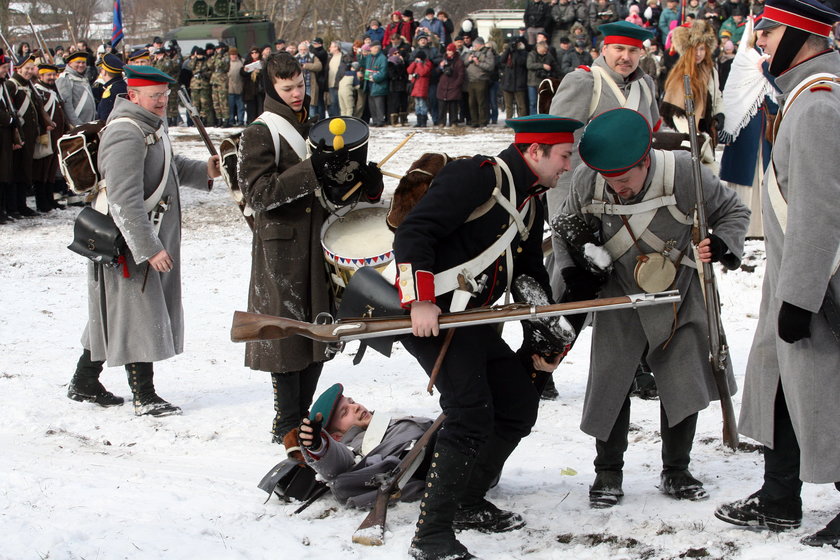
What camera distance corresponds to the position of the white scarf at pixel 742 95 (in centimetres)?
901

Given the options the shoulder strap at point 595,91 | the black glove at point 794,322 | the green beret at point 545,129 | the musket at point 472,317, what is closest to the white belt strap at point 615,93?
the shoulder strap at point 595,91

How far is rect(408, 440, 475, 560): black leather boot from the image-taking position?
12.8 ft

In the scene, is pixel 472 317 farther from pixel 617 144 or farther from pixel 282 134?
pixel 282 134

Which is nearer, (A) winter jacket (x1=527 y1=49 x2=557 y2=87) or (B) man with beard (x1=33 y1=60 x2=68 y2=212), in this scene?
(B) man with beard (x1=33 y1=60 x2=68 y2=212)

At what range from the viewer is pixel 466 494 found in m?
4.29

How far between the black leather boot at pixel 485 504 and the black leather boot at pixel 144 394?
8.62ft

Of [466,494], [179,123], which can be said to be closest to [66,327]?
[466,494]

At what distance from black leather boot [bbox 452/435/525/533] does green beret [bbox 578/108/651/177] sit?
49.4 inches

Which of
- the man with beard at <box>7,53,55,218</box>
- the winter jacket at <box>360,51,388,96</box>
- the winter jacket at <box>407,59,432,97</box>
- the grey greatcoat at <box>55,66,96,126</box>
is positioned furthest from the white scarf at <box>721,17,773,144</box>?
the winter jacket at <box>360,51,388,96</box>

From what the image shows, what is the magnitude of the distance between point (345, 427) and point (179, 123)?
21261 millimetres

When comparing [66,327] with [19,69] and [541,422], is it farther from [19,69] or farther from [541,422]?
[19,69]

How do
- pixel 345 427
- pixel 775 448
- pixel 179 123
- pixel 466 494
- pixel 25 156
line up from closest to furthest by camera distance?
pixel 775 448 < pixel 466 494 < pixel 345 427 < pixel 25 156 < pixel 179 123

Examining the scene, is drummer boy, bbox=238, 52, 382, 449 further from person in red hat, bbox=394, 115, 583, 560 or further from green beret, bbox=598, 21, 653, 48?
green beret, bbox=598, 21, 653, 48

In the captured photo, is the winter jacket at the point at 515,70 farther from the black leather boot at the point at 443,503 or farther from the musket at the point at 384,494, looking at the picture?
the black leather boot at the point at 443,503
